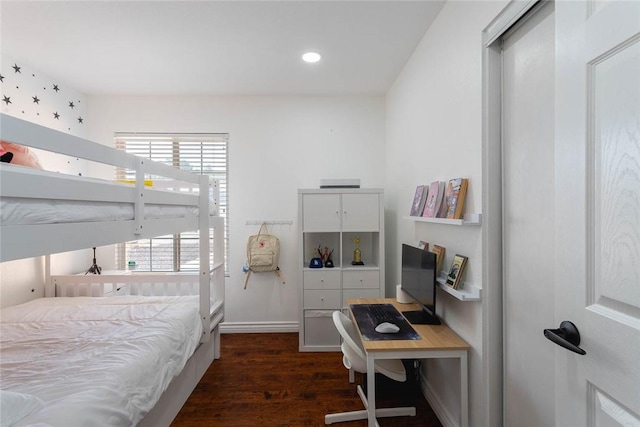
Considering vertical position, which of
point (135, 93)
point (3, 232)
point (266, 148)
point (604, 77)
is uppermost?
point (135, 93)

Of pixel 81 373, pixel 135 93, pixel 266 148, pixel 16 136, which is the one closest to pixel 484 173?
pixel 16 136

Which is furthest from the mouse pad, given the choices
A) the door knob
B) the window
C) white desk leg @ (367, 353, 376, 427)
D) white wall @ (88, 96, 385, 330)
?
the window

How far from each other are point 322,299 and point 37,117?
10.6 feet

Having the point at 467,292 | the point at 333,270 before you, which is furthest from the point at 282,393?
the point at 467,292

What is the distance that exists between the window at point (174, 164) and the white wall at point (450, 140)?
209 cm

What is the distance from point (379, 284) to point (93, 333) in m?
2.30

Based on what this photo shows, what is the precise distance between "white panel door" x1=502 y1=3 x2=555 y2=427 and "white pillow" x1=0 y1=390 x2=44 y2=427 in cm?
195

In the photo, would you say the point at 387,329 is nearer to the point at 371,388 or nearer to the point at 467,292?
the point at 371,388

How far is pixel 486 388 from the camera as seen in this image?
4.53 feet

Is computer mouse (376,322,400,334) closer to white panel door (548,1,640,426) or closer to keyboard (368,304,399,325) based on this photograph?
keyboard (368,304,399,325)

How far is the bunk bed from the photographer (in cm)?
93

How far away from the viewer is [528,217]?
1197mm

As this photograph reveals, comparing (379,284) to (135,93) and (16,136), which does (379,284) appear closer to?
(16,136)

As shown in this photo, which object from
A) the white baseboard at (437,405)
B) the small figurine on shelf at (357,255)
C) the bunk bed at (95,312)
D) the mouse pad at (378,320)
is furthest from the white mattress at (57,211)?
the white baseboard at (437,405)
